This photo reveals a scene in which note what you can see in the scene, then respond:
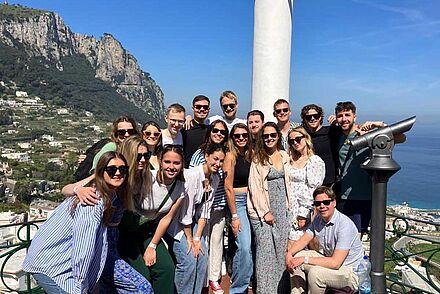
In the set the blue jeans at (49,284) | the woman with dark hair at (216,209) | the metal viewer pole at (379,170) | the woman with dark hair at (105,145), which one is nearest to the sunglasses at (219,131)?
the woman with dark hair at (216,209)

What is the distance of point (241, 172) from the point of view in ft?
12.1

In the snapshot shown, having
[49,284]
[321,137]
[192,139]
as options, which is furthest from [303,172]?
[49,284]

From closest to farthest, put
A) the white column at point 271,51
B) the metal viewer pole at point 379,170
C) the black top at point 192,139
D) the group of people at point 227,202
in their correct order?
the metal viewer pole at point 379,170 → the group of people at point 227,202 → the black top at point 192,139 → the white column at point 271,51

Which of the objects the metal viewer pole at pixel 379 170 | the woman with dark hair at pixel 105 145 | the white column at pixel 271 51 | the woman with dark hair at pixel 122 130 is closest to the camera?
the metal viewer pole at pixel 379 170

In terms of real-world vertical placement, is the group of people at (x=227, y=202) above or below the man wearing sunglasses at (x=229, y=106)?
below

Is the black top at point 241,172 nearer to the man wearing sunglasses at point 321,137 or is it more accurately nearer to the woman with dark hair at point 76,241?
the man wearing sunglasses at point 321,137

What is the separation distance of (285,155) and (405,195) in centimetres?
5533

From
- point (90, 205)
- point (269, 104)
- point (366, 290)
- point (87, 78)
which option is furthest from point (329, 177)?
point (87, 78)

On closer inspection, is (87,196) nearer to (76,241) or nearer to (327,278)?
(76,241)

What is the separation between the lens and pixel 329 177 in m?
3.91

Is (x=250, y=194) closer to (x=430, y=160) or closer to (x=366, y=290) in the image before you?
(x=366, y=290)

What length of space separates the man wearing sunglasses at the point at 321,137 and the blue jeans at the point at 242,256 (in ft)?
2.77

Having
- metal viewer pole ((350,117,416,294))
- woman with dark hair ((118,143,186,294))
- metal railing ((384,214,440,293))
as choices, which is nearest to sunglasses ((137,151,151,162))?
woman with dark hair ((118,143,186,294))

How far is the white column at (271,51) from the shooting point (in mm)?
4457
